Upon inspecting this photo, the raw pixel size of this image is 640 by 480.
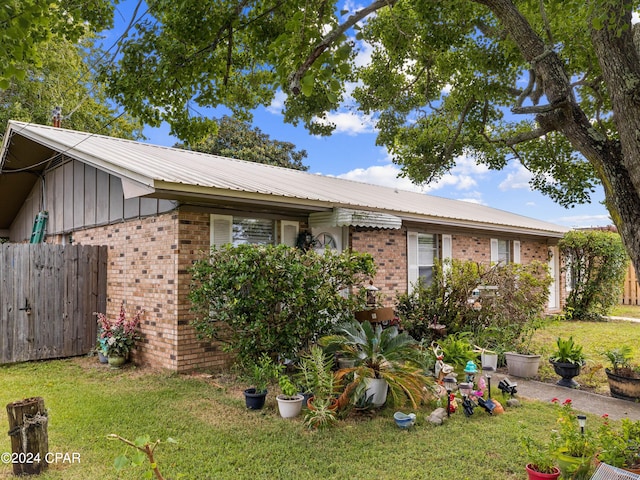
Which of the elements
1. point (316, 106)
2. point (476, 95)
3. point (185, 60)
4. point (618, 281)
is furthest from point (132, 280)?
point (618, 281)

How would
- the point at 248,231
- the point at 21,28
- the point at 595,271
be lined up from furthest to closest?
1. the point at 595,271
2. the point at 248,231
3. the point at 21,28

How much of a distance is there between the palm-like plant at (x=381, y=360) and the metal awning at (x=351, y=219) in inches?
105

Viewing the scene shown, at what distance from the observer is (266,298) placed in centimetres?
604

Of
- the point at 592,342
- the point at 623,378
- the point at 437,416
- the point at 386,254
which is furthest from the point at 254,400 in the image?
the point at 592,342

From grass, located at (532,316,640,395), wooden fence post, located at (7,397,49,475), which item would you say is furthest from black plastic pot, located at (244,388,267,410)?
grass, located at (532,316,640,395)

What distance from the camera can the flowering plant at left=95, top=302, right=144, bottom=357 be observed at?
761cm

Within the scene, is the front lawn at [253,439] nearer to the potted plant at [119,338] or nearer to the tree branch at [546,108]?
the potted plant at [119,338]

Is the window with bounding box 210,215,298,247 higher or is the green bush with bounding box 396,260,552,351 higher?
the window with bounding box 210,215,298,247

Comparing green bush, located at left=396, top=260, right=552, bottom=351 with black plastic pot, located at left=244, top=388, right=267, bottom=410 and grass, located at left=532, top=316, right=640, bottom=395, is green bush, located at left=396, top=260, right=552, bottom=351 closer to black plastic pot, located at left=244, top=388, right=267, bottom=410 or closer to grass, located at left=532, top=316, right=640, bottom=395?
grass, located at left=532, top=316, right=640, bottom=395

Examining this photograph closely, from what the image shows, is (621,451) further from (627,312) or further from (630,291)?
(630,291)

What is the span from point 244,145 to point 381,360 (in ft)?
80.3

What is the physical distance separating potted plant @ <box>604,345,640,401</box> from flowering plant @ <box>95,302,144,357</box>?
7.35 meters

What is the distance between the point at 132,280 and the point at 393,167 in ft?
18.9

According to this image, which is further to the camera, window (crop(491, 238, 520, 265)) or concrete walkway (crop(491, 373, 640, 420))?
window (crop(491, 238, 520, 265))
